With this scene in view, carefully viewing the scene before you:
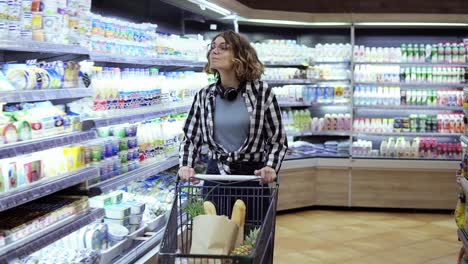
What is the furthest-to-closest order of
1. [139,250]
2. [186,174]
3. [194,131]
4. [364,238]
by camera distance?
[364,238], [139,250], [194,131], [186,174]

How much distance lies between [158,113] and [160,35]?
2.46 ft

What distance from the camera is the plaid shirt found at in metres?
3.30

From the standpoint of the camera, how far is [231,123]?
3311 millimetres

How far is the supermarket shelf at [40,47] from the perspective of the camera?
269cm

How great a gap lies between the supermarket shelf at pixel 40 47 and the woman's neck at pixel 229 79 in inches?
29.6

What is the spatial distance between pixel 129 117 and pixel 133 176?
1.23ft

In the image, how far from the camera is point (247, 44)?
Answer: 11.0ft

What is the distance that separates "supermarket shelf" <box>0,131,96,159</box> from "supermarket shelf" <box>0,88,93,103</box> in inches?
7.4

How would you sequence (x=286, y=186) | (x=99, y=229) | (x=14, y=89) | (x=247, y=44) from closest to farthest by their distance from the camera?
(x=14, y=89) → (x=247, y=44) → (x=99, y=229) → (x=286, y=186)

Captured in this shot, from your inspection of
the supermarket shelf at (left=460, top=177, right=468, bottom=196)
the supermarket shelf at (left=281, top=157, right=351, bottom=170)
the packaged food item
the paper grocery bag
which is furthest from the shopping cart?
the supermarket shelf at (left=281, top=157, right=351, bottom=170)

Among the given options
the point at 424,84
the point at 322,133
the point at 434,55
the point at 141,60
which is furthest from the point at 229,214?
the point at 434,55

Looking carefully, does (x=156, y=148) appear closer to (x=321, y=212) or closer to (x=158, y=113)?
(x=158, y=113)

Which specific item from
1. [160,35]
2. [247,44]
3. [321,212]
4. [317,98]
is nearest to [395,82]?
[317,98]

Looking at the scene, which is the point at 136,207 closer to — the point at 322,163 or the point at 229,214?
the point at 229,214
